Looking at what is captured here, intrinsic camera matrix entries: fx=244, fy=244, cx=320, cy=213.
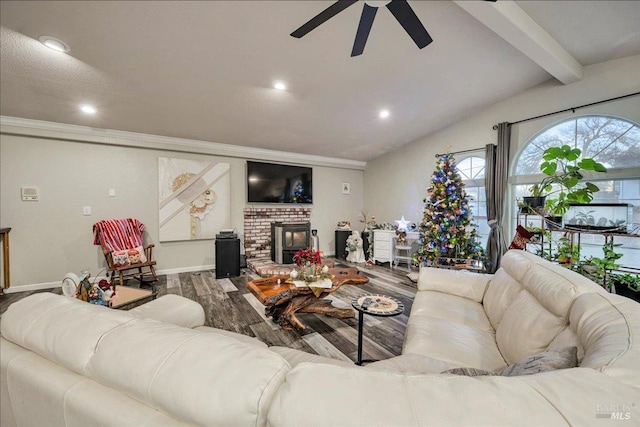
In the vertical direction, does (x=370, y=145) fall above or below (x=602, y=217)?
above

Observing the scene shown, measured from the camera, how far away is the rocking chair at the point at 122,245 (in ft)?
11.6

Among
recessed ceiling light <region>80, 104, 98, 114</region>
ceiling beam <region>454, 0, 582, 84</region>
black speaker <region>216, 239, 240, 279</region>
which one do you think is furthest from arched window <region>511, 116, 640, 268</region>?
recessed ceiling light <region>80, 104, 98, 114</region>

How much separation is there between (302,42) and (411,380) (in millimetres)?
2787

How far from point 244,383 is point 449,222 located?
4.28 metres

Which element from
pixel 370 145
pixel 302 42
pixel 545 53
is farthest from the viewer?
pixel 370 145

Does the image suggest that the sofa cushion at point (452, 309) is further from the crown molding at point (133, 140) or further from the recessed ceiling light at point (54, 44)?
the crown molding at point (133, 140)

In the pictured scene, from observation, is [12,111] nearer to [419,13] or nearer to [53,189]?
[53,189]

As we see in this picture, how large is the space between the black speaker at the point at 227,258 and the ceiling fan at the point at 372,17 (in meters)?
3.39

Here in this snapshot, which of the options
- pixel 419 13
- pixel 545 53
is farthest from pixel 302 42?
pixel 545 53

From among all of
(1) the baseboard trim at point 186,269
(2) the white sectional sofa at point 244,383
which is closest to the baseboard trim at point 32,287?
(1) the baseboard trim at point 186,269

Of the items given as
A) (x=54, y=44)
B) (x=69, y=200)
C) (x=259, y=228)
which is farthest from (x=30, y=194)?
(x=259, y=228)

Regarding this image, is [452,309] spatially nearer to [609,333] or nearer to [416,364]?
[416,364]

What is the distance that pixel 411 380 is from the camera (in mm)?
520

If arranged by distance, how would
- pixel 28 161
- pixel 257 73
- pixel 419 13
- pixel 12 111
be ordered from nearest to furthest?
1. pixel 419 13
2. pixel 257 73
3. pixel 12 111
4. pixel 28 161
